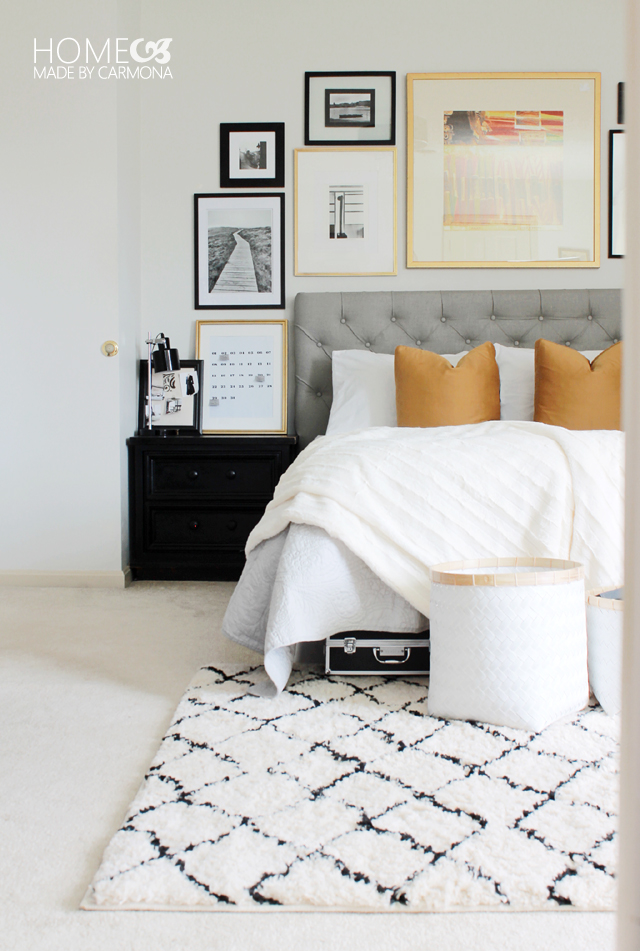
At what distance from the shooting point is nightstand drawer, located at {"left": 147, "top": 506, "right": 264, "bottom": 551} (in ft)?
10.5

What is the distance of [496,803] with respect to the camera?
119 centimetres

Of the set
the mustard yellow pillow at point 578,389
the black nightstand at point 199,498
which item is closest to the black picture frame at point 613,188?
the mustard yellow pillow at point 578,389

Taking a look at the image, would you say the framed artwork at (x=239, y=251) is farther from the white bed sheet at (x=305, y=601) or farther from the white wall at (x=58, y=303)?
the white bed sheet at (x=305, y=601)

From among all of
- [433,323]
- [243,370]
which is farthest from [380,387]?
[243,370]

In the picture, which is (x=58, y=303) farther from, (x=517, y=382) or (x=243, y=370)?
(x=517, y=382)

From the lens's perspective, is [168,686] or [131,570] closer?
[168,686]

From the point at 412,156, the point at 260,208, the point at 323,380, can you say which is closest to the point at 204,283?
the point at 260,208

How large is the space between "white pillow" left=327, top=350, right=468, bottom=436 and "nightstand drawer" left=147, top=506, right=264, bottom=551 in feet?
1.81

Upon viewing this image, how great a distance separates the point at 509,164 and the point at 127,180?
1.77 m

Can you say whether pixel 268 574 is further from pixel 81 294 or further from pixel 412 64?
pixel 412 64

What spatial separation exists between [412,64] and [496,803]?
3.35 m

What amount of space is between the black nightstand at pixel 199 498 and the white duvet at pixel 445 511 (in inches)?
52.3

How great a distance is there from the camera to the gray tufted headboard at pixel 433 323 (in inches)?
133

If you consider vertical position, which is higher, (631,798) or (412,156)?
(412,156)
